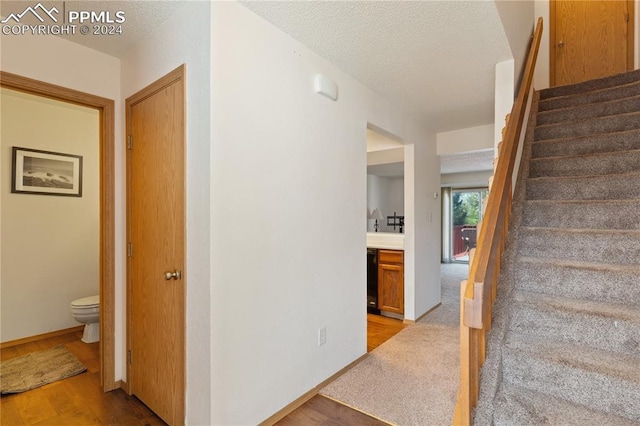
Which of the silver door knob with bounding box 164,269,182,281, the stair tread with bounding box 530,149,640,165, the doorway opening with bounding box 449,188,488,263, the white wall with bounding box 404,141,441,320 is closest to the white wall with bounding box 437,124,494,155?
the white wall with bounding box 404,141,441,320

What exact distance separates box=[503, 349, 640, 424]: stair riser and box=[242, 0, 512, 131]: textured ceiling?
6.05 ft

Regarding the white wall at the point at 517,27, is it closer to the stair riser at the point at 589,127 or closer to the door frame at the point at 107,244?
the stair riser at the point at 589,127

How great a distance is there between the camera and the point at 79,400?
2.03 m

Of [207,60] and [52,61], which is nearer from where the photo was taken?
[207,60]

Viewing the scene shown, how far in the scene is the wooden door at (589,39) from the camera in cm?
351

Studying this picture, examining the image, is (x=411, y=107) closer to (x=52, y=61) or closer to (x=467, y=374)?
(x=467, y=374)

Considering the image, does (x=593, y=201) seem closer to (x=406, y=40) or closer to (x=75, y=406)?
(x=406, y=40)

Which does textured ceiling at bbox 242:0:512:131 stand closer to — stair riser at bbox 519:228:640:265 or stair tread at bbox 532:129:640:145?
stair tread at bbox 532:129:640:145

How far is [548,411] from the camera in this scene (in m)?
1.30

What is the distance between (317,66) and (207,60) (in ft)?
2.88

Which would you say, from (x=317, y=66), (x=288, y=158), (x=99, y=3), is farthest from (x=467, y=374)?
(x=99, y=3)

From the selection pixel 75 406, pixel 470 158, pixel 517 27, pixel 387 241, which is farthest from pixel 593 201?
pixel 75 406

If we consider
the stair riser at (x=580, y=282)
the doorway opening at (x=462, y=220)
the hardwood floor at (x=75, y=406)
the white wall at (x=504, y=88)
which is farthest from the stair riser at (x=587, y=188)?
the doorway opening at (x=462, y=220)

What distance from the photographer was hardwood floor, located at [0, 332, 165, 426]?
6.01ft
